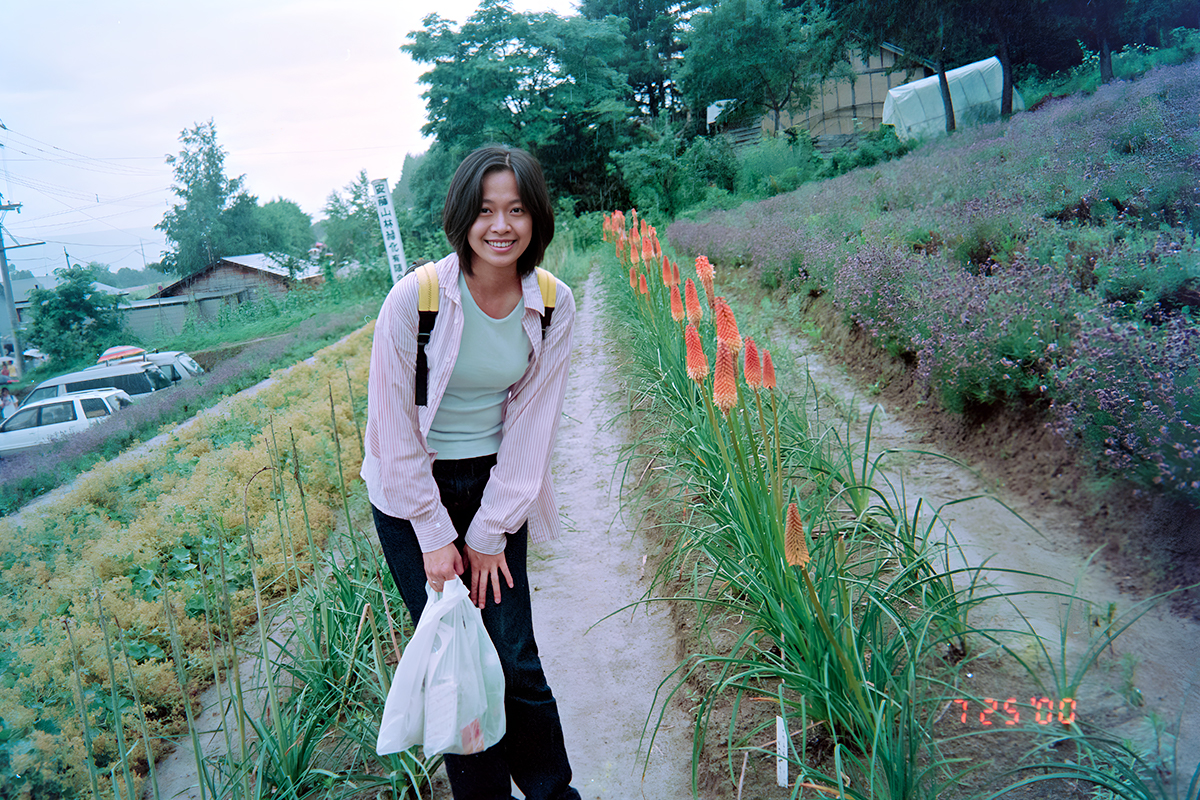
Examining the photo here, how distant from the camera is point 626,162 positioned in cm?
1889

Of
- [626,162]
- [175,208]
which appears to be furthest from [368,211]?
[175,208]

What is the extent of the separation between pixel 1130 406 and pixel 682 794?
6.03 feet

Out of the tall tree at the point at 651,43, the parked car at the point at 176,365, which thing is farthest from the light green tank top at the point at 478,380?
the tall tree at the point at 651,43

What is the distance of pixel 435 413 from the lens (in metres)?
1.65

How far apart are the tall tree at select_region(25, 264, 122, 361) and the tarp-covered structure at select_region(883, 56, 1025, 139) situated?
7.97 metres

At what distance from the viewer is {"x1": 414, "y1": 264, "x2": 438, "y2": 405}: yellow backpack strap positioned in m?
1.59

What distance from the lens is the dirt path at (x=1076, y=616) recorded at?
57.9 inches

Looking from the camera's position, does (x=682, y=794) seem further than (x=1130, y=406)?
No

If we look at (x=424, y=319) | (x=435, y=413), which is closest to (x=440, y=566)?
(x=435, y=413)

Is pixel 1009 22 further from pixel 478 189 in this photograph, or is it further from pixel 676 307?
pixel 478 189

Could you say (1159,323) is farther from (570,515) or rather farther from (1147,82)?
(570,515)

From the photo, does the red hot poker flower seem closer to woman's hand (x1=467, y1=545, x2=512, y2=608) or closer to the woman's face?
the woman's face

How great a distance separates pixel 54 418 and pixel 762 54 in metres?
9.96

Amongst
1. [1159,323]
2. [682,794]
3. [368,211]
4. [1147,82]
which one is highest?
[368,211]
